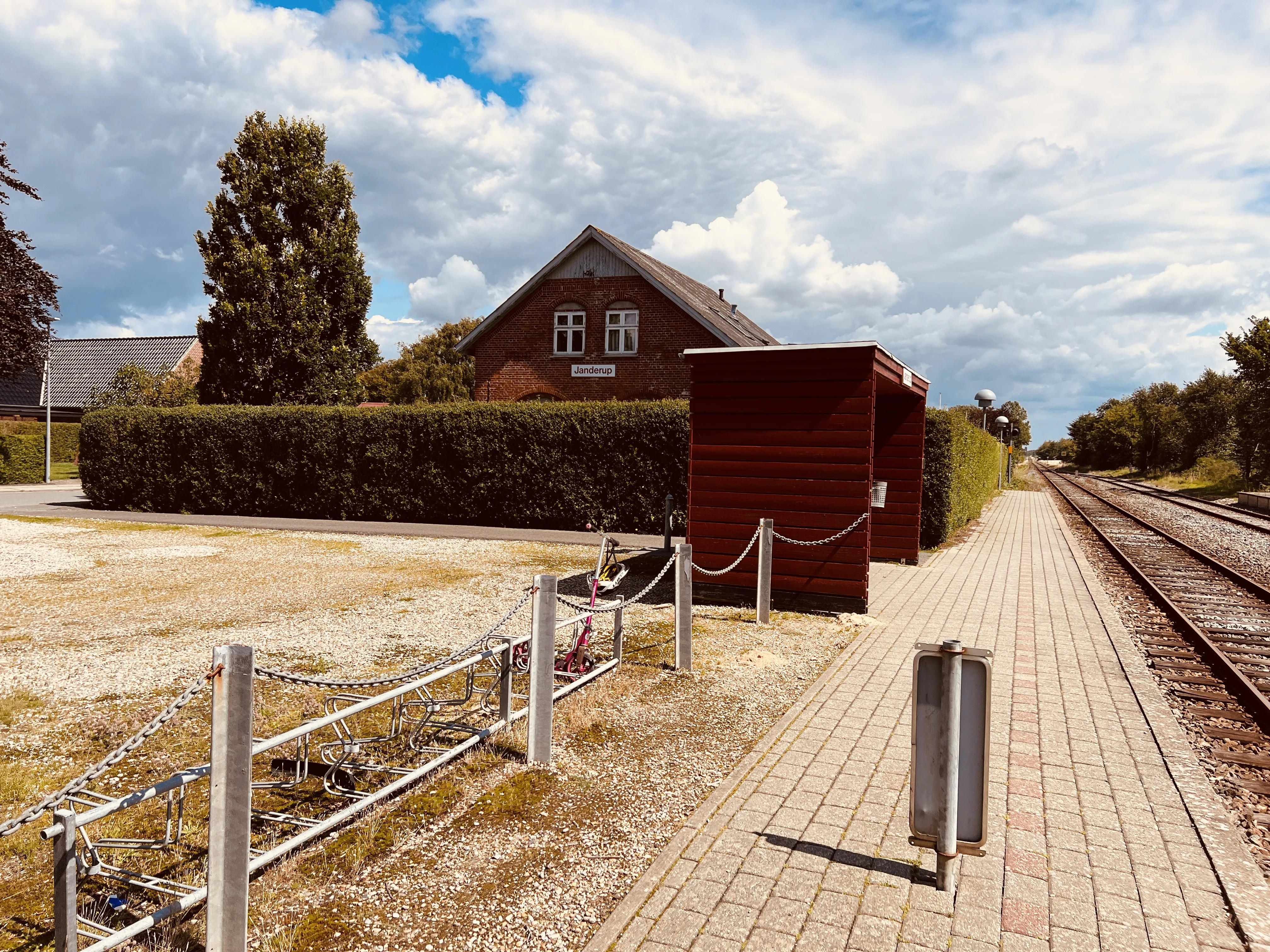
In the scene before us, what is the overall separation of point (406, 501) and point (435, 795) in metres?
16.3

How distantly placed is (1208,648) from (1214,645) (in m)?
0.43

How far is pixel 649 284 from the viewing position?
964 inches

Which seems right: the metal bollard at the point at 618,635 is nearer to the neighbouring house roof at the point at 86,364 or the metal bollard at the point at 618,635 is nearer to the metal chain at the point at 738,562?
the metal chain at the point at 738,562

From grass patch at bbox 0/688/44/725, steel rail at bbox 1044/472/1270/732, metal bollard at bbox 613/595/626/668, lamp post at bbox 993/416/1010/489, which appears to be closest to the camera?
grass patch at bbox 0/688/44/725

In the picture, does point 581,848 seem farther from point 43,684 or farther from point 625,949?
point 43,684

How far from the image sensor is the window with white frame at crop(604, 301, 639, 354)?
2469 cm

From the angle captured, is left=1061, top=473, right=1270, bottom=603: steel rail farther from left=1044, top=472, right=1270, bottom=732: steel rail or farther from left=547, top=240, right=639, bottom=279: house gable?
left=547, top=240, right=639, bottom=279: house gable

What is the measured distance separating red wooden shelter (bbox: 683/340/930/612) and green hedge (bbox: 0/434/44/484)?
3496cm

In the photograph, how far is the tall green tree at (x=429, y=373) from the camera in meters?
48.2

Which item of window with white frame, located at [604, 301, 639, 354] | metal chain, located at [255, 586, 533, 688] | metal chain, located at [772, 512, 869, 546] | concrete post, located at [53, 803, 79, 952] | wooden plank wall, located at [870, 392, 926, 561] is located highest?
window with white frame, located at [604, 301, 639, 354]

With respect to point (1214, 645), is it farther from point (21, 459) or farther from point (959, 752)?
point (21, 459)

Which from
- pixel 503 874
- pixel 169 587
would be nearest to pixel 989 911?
pixel 503 874

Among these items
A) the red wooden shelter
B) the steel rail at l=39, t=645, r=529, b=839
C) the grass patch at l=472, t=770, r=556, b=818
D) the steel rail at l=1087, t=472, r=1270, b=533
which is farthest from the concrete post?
the steel rail at l=1087, t=472, r=1270, b=533

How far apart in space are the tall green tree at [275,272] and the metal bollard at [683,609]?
23.4 metres
